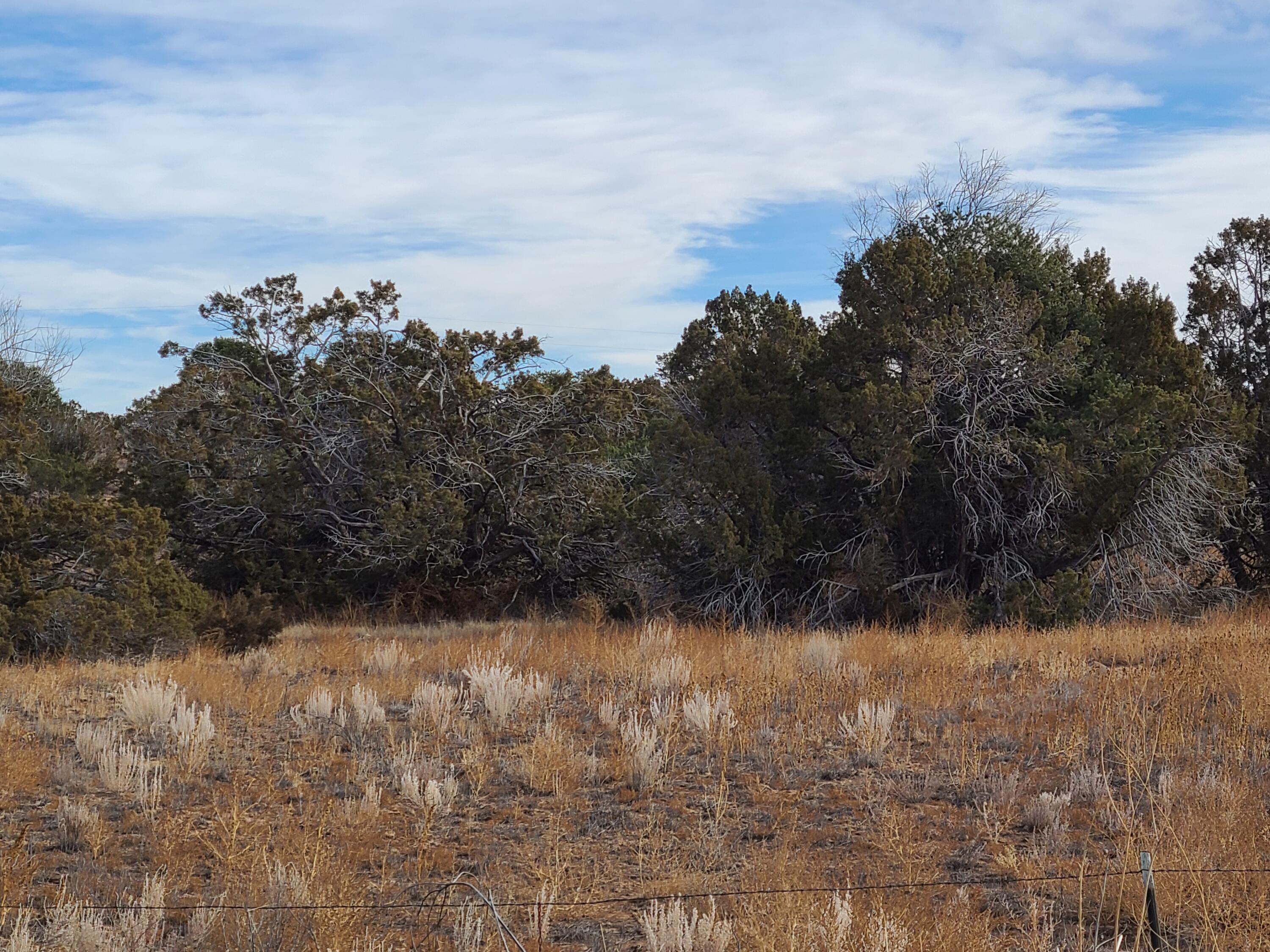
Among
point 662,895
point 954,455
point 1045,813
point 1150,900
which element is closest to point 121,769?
point 662,895

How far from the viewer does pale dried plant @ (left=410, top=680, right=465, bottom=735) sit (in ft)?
26.4

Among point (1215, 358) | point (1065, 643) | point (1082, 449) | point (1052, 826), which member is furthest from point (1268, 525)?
point (1052, 826)

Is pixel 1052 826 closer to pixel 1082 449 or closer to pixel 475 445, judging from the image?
pixel 1082 449

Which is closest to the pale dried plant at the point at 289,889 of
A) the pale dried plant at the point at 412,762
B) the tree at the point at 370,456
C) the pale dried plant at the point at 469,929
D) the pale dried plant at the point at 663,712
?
the pale dried plant at the point at 469,929

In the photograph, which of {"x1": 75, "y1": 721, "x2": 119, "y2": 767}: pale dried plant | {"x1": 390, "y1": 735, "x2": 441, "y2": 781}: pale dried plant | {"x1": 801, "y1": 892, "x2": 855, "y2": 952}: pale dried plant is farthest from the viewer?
{"x1": 75, "y1": 721, "x2": 119, "y2": 767}: pale dried plant

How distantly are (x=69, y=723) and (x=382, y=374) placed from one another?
9.22m

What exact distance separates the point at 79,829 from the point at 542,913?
8.85 ft

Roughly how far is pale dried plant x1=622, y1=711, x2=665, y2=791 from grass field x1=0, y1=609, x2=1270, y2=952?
2cm

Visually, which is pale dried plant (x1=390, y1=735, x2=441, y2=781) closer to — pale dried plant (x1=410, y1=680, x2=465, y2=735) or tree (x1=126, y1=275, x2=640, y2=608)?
pale dried plant (x1=410, y1=680, x2=465, y2=735)

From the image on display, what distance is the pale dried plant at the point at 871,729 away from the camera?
7.11 metres

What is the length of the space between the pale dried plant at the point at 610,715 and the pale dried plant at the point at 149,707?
299cm

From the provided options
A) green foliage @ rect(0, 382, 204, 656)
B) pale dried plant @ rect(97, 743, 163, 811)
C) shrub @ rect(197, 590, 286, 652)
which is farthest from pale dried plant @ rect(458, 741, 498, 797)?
shrub @ rect(197, 590, 286, 652)

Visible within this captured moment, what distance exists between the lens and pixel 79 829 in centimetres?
582

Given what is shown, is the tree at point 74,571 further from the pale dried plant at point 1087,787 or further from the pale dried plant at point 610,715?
the pale dried plant at point 1087,787
